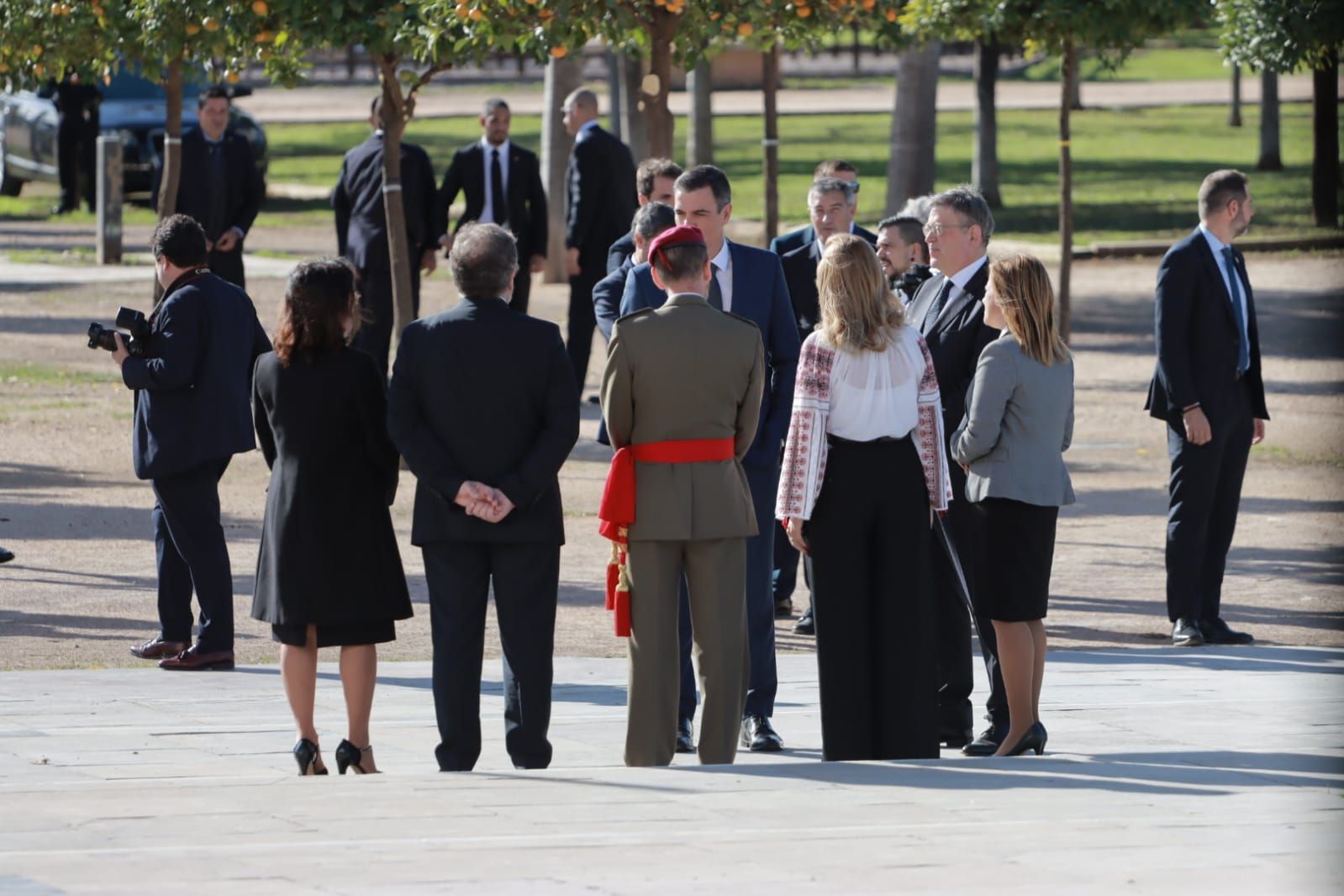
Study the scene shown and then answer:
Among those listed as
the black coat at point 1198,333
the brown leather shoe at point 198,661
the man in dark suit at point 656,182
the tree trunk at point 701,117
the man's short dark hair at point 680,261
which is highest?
the tree trunk at point 701,117

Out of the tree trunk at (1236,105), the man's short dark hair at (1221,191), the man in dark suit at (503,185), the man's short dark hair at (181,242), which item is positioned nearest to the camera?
the man's short dark hair at (181,242)

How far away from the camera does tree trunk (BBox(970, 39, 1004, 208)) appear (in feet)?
104

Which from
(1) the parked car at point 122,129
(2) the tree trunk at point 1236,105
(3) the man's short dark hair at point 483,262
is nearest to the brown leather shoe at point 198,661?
(3) the man's short dark hair at point 483,262

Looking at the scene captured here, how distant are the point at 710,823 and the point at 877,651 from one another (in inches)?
58.6

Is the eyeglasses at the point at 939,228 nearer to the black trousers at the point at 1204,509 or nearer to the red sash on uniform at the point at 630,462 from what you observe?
the red sash on uniform at the point at 630,462

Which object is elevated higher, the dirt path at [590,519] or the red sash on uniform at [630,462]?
the red sash on uniform at [630,462]

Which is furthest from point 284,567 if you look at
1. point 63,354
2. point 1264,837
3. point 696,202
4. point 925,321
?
point 63,354

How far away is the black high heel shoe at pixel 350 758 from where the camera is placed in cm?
701

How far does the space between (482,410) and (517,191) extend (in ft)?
28.6

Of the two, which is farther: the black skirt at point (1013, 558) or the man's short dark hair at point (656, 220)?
the man's short dark hair at point (656, 220)

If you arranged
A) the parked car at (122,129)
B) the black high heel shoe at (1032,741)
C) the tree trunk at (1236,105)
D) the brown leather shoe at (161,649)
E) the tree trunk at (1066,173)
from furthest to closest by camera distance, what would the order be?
1. the tree trunk at (1236,105)
2. the parked car at (122,129)
3. the tree trunk at (1066,173)
4. the brown leather shoe at (161,649)
5. the black high heel shoe at (1032,741)

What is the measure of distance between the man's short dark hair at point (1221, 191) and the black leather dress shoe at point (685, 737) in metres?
3.47

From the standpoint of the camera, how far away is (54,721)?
771 centimetres

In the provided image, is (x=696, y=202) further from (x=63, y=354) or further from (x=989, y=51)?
(x=989, y=51)
